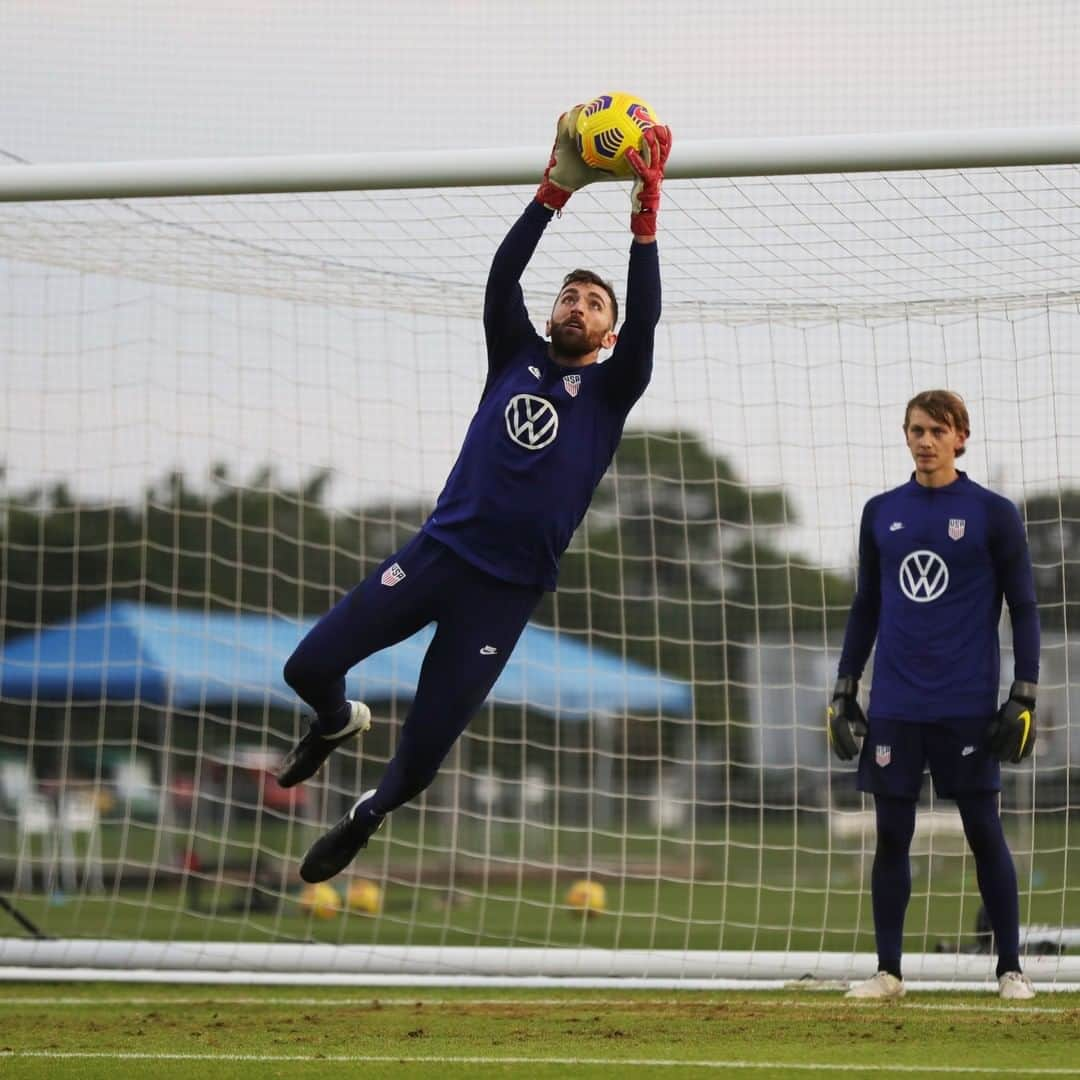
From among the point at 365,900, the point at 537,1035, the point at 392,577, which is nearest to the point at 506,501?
the point at 392,577

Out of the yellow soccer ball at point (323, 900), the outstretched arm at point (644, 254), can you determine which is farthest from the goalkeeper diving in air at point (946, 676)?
the yellow soccer ball at point (323, 900)

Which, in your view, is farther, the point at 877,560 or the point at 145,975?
the point at 145,975

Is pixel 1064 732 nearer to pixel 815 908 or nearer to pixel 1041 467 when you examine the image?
pixel 1041 467

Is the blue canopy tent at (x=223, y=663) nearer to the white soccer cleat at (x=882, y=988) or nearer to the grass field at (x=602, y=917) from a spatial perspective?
the grass field at (x=602, y=917)

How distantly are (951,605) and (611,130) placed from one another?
226 cm

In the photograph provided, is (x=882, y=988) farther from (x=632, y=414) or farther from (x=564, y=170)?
(x=632, y=414)

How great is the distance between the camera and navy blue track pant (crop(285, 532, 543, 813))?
16.1 feet

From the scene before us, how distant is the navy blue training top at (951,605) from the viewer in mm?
5918

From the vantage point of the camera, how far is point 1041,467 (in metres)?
7.73

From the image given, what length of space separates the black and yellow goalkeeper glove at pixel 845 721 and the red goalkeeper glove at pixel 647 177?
2.16 meters

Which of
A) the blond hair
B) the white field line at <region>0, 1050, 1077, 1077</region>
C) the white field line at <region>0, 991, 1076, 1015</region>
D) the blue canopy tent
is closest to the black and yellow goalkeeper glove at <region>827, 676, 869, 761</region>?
the white field line at <region>0, 991, 1076, 1015</region>

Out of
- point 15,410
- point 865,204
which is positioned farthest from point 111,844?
point 865,204

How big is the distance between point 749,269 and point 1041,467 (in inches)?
66.5

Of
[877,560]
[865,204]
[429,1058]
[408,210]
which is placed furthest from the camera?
[408,210]
